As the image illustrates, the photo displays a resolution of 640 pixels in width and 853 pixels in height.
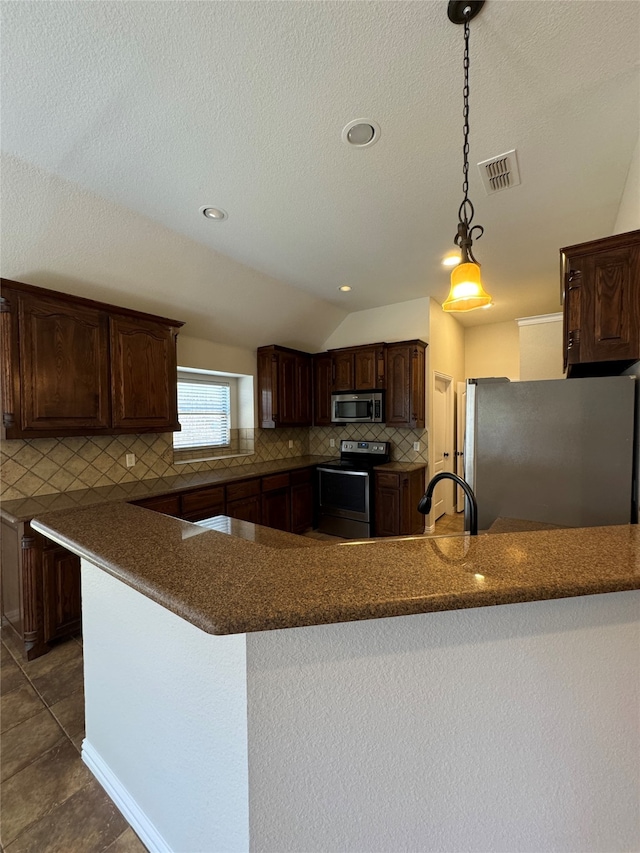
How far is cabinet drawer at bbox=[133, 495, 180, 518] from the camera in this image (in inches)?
103

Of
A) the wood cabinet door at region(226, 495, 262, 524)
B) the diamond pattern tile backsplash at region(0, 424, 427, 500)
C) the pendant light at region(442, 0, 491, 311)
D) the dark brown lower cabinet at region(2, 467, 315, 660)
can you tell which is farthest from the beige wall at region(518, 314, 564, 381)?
the dark brown lower cabinet at region(2, 467, 315, 660)

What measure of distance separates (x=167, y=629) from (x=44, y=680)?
173 centimetres

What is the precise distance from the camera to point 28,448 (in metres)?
2.47

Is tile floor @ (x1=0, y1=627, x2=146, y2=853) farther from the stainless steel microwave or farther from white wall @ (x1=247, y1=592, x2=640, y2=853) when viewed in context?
the stainless steel microwave

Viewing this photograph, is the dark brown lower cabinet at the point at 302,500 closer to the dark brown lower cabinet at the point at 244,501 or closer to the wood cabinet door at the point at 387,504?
the dark brown lower cabinet at the point at 244,501

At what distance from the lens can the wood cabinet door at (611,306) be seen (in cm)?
152

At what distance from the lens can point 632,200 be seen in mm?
1947

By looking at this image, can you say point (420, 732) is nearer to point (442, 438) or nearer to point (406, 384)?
point (406, 384)

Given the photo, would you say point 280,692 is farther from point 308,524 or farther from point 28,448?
point 308,524

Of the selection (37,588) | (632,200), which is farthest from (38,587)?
(632,200)

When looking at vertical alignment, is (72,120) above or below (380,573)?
above

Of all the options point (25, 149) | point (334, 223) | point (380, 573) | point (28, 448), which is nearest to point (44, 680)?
point (28, 448)

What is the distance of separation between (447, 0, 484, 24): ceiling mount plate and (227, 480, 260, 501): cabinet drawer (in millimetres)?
3271

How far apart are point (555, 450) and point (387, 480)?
2.25 meters
